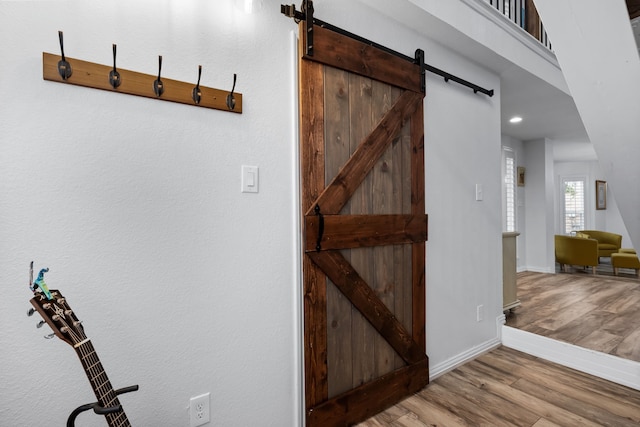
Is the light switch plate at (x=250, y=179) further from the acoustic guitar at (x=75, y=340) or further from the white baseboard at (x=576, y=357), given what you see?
the white baseboard at (x=576, y=357)

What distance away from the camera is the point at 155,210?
1368 mm

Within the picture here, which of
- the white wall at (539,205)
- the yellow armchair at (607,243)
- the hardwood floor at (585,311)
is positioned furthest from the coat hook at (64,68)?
the yellow armchair at (607,243)

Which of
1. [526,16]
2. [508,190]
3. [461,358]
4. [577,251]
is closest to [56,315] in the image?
[461,358]

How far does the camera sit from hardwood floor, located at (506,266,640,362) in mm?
2726

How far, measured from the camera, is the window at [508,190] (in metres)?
5.47

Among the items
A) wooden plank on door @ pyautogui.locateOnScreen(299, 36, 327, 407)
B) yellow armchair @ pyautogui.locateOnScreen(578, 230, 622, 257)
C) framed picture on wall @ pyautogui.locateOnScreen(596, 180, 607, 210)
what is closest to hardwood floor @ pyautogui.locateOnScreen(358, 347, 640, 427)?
wooden plank on door @ pyautogui.locateOnScreen(299, 36, 327, 407)

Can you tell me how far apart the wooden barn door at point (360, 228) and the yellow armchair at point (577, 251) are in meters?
5.19

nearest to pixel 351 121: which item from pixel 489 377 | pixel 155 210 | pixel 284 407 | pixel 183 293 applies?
pixel 155 210

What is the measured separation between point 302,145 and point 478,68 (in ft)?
6.38

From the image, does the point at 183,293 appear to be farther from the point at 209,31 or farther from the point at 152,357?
the point at 209,31

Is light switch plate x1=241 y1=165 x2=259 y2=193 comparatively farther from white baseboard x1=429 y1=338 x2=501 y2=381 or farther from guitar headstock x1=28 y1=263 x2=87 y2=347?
white baseboard x1=429 y1=338 x2=501 y2=381

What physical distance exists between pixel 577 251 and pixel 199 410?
21.8 ft

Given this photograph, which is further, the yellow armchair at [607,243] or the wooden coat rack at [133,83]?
the yellow armchair at [607,243]

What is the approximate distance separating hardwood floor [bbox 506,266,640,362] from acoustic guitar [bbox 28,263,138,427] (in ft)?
10.2
